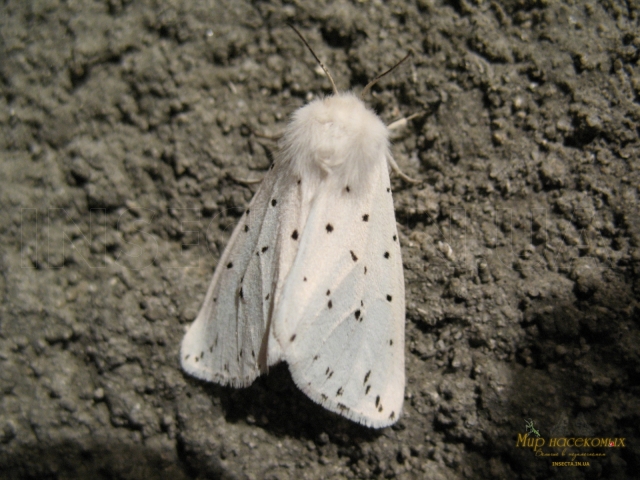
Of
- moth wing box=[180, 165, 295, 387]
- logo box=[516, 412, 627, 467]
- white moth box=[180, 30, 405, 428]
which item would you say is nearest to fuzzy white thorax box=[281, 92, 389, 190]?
white moth box=[180, 30, 405, 428]

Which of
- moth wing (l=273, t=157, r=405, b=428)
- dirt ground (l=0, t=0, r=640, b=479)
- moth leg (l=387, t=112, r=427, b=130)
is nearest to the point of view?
moth wing (l=273, t=157, r=405, b=428)

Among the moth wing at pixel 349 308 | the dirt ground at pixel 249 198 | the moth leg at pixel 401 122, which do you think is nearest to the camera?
the moth wing at pixel 349 308

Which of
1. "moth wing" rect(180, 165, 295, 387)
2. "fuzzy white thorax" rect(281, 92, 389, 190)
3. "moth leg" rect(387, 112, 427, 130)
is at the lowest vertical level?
"moth wing" rect(180, 165, 295, 387)

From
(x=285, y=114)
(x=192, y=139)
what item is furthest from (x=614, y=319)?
(x=192, y=139)

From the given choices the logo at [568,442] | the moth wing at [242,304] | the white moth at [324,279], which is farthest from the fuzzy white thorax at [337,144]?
the logo at [568,442]

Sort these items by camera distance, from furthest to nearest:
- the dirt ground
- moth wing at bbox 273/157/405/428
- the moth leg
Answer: the moth leg
the dirt ground
moth wing at bbox 273/157/405/428

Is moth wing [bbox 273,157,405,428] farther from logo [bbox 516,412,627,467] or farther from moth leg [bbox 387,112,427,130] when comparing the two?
logo [bbox 516,412,627,467]

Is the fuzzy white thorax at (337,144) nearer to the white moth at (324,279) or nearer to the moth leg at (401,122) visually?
the white moth at (324,279)
